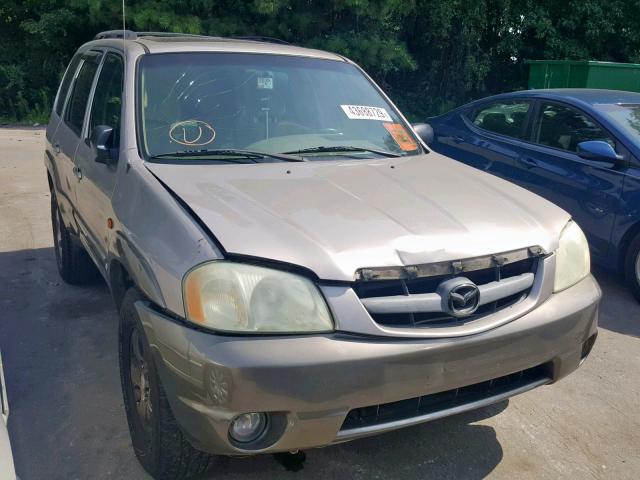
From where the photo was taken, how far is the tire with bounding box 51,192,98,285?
16.2 ft

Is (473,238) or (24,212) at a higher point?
(473,238)

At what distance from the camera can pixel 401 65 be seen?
51.2 feet

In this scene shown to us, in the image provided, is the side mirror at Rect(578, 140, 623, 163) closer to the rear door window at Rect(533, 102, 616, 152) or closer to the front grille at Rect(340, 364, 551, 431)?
the rear door window at Rect(533, 102, 616, 152)

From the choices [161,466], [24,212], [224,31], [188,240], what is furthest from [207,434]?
[224,31]

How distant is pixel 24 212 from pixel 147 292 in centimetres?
565

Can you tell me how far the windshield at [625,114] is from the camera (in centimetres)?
531

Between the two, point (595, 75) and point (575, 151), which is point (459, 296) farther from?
point (595, 75)

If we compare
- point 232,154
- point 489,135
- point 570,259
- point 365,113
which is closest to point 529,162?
point 489,135

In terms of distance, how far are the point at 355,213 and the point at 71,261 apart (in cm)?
309

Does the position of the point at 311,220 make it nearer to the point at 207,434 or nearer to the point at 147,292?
the point at 147,292

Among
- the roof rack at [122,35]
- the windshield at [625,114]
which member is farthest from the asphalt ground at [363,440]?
the roof rack at [122,35]

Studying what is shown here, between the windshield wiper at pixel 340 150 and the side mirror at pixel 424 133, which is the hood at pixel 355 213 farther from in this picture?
the side mirror at pixel 424 133

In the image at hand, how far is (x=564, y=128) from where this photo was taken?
5723 mm

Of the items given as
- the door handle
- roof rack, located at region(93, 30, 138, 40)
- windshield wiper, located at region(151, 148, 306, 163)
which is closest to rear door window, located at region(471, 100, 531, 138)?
the door handle
